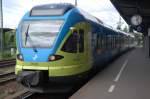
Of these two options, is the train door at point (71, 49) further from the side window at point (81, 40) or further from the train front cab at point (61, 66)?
the side window at point (81, 40)

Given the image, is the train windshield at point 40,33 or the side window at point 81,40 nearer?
the train windshield at point 40,33

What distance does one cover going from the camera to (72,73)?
42.2 ft

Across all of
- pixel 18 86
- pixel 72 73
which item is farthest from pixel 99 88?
pixel 18 86

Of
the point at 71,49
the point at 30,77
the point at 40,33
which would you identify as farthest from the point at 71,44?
the point at 30,77

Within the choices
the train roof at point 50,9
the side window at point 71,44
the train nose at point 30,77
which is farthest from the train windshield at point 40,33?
the train nose at point 30,77

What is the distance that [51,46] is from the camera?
41.2 ft

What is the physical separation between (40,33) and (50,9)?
98cm

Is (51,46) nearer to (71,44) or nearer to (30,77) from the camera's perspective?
(71,44)

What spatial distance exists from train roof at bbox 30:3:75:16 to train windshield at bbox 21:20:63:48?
35 cm

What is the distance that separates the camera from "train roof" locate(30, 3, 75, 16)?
13.2m

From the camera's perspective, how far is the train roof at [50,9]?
1325 cm

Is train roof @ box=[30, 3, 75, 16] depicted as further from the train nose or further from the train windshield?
the train nose

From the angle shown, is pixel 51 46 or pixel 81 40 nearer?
pixel 51 46

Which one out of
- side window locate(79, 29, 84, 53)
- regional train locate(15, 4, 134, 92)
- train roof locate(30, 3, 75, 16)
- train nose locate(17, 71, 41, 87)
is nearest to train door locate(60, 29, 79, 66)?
regional train locate(15, 4, 134, 92)
